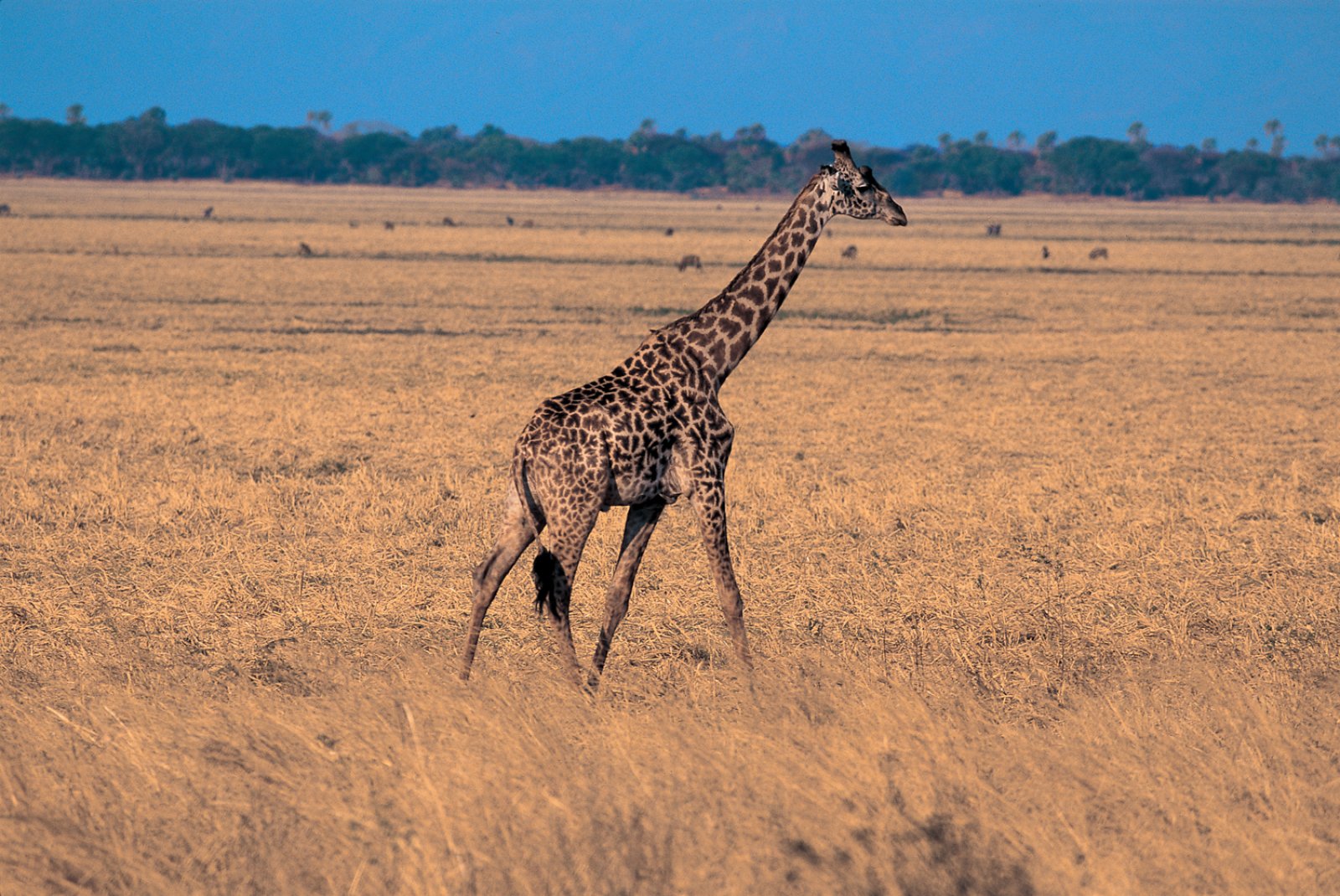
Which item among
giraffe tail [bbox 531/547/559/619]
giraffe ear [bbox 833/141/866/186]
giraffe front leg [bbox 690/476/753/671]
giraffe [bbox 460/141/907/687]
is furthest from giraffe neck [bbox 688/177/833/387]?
giraffe tail [bbox 531/547/559/619]

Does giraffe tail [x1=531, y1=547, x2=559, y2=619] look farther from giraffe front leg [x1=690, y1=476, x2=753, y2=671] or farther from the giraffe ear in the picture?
the giraffe ear

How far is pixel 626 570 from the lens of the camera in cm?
750

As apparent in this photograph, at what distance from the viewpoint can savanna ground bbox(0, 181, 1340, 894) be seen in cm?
550

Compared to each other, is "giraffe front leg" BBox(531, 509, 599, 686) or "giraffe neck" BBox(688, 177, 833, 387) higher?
"giraffe neck" BBox(688, 177, 833, 387)

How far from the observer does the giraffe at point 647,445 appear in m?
7.08

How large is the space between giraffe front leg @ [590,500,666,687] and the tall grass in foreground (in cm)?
36

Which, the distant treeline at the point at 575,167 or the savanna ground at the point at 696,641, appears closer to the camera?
the savanna ground at the point at 696,641

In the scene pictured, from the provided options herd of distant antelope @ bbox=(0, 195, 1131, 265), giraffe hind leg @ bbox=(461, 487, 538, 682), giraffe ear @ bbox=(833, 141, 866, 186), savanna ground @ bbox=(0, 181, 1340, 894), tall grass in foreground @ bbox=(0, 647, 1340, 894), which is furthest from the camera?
herd of distant antelope @ bbox=(0, 195, 1131, 265)

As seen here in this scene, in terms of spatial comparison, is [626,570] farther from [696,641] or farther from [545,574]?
[696,641]

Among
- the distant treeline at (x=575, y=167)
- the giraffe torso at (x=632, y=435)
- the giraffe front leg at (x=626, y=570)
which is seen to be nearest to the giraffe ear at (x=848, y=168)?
the giraffe torso at (x=632, y=435)

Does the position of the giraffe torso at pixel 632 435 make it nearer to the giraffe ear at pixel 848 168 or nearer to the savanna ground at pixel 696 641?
the savanna ground at pixel 696 641

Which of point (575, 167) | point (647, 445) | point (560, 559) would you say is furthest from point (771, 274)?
point (575, 167)

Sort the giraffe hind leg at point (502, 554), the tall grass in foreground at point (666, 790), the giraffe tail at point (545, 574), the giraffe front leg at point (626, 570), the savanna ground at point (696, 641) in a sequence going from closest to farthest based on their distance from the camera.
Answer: the tall grass in foreground at point (666, 790) < the savanna ground at point (696, 641) < the giraffe tail at point (545, 574) < the giraffe hind leg at point (502, 554) < the giraffe front leg at point (626, 570)

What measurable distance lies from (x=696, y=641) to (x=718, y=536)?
5.31ft
